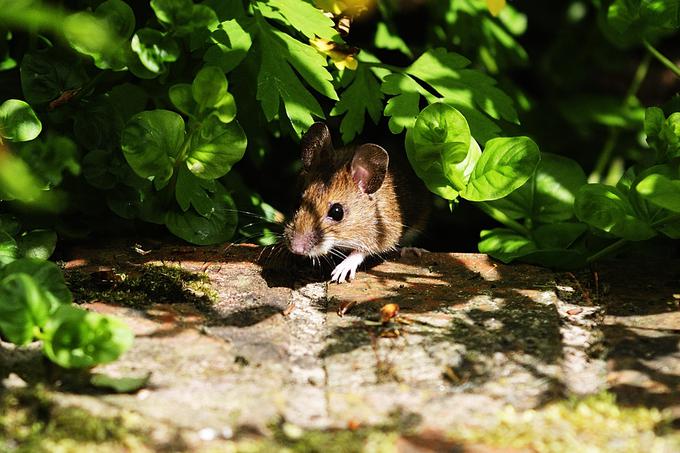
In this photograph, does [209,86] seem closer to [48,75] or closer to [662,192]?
[48,75]

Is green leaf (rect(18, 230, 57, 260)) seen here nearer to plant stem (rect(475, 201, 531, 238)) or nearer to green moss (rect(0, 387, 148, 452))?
green moss (rect(0, 387, 148, 452))

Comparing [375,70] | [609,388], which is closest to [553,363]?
[609,388]

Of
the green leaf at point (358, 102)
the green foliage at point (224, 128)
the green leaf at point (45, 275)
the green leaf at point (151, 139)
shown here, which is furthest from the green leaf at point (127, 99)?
the green leaf at point (45, 275)

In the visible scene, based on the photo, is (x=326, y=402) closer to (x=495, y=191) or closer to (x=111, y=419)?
(x=111, y=419)

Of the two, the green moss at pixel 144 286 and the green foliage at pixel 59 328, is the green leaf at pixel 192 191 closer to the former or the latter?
the green moss at pixel 144 286

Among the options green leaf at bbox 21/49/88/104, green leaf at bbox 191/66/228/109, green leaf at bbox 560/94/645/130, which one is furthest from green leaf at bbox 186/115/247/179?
green leaf at bbox 560/94/645/130

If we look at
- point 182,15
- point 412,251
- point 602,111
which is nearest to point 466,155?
point 412,251
